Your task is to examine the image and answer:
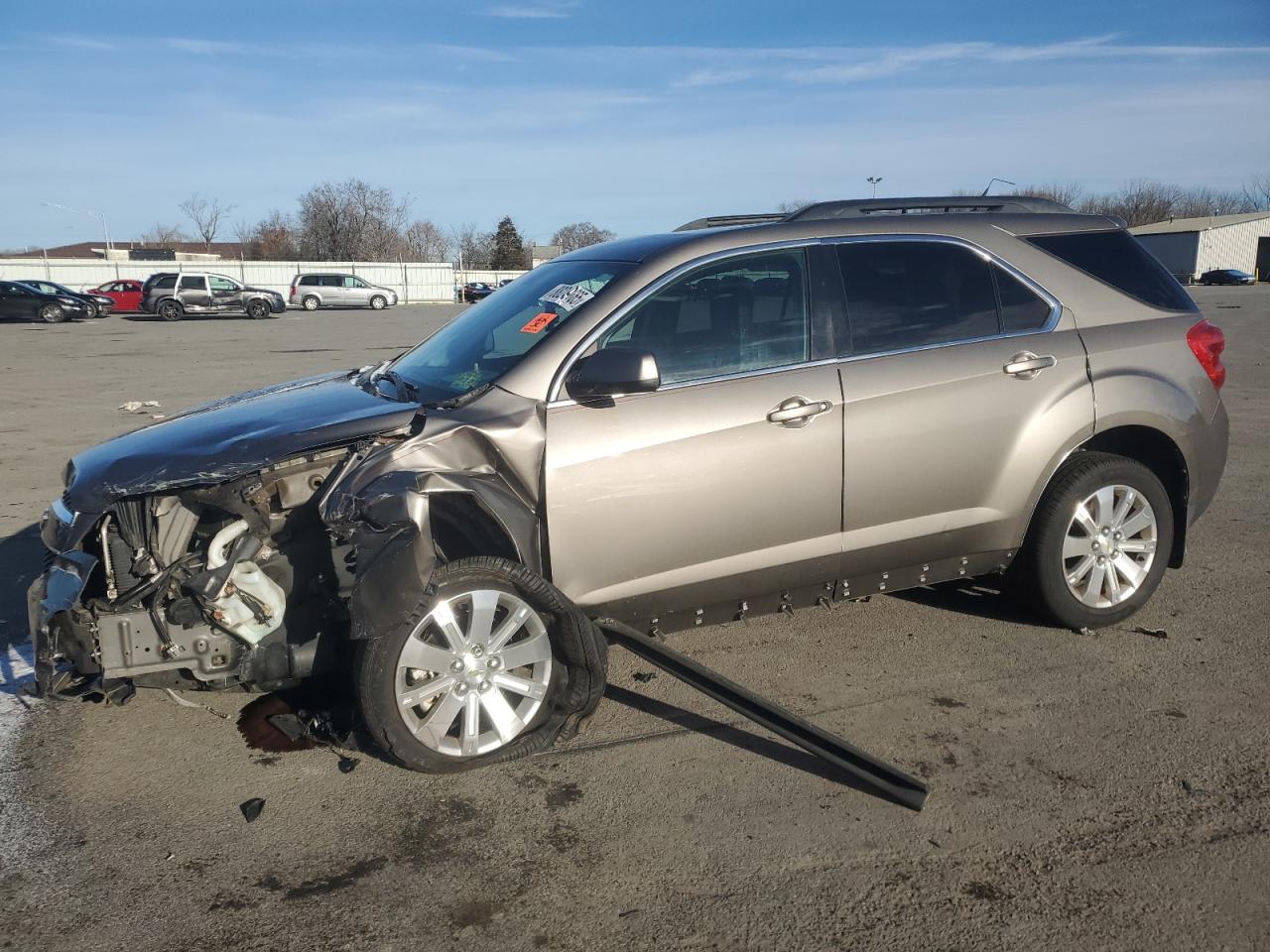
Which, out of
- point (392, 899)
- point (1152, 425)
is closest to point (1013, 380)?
point (1152, 425)

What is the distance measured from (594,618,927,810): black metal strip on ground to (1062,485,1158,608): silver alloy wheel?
1.76 m

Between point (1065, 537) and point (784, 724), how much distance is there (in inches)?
71.3

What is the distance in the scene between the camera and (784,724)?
3877mm

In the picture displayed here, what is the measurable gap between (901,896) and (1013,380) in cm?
248

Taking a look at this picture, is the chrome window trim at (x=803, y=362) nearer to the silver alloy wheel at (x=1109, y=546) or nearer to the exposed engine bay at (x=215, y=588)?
the silver alloy wheel at (x=1109, y=546)

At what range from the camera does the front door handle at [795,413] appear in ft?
13.6

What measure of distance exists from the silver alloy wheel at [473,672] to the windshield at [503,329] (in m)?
0.99

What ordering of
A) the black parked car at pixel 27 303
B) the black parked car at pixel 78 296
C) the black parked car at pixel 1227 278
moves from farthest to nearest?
the black parked car at pixel 1227 278, the black parked car at pixel 78 296, the black parked car at pixel 27 303

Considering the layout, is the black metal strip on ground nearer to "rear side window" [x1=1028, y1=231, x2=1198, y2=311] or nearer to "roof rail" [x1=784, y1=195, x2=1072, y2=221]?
"roof rail" [x1=784, y1=195, x2=1072, y2=221]

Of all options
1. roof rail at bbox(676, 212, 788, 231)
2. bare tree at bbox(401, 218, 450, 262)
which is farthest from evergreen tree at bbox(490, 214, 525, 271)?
roof rail at bbox(676, 212, 788, 231)

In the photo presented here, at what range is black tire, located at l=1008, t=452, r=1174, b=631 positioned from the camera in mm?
4738

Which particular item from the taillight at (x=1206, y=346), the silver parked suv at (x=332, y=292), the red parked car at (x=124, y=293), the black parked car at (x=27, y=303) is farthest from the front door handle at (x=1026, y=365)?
the silver parked suv at (x=332, y=292)

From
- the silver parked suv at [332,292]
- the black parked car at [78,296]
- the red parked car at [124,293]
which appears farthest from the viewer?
the silver parked suv at [332,292]

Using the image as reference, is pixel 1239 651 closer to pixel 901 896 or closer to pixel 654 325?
pixel 901 896
